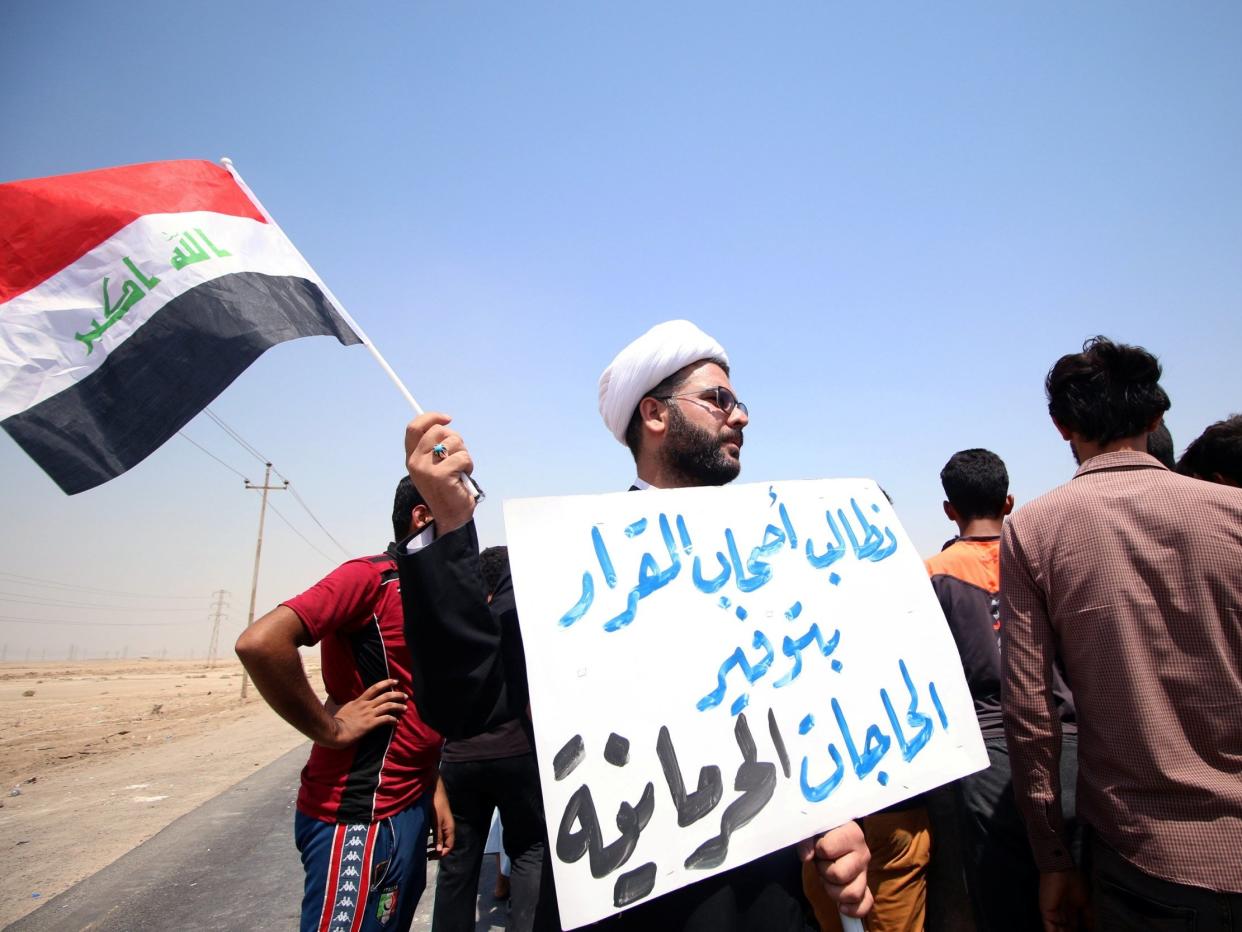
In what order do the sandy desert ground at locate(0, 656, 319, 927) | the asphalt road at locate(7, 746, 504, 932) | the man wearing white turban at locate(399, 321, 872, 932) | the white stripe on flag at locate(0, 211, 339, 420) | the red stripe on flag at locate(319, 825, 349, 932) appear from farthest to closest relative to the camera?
the sandy desert ground at locate(0, 656, 319, 927) < the asphalt road at locate(7, 746, 504, 932) < the red stripe on flag at locate(319, 825, 349, 932) < the white stripe on flag at locate(0, 211, 339, 420) < the man wearing white turban at locate(399, 321, 872, 932)

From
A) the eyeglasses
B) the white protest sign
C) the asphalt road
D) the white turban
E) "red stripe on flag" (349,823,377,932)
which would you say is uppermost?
the white turban

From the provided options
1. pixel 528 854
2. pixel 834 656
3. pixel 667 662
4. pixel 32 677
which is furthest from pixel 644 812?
pixel 32 677

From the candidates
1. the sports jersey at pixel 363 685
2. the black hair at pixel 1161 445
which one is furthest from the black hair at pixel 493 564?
the black hair at pixel 1161 445

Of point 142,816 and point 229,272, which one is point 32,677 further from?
point 229,272

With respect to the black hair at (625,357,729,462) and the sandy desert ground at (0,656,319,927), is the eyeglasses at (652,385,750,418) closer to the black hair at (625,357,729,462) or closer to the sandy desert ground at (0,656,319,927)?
the black hair at (625,357,729,462)

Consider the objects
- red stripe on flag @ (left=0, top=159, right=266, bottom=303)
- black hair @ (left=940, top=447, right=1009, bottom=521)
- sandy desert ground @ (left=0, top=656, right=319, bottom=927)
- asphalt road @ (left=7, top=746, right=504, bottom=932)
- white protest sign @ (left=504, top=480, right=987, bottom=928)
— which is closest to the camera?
white protest sign @ (left=504, top=480, right=987, bottom=928)

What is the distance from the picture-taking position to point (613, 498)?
1292 millimetres

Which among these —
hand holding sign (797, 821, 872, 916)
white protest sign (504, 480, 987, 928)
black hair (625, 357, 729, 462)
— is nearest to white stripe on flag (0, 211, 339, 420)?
black hair (625, 357, 729, 462)

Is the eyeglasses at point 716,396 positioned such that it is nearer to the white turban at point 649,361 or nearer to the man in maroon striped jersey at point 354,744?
the white turban at point 649,361

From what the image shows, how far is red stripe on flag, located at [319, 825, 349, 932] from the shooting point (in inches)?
82.5

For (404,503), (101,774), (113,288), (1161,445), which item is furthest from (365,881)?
(101,774)

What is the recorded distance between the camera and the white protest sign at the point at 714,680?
105 centimetres

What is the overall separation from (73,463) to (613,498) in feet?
4.92

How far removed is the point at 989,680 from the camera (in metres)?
2.39
